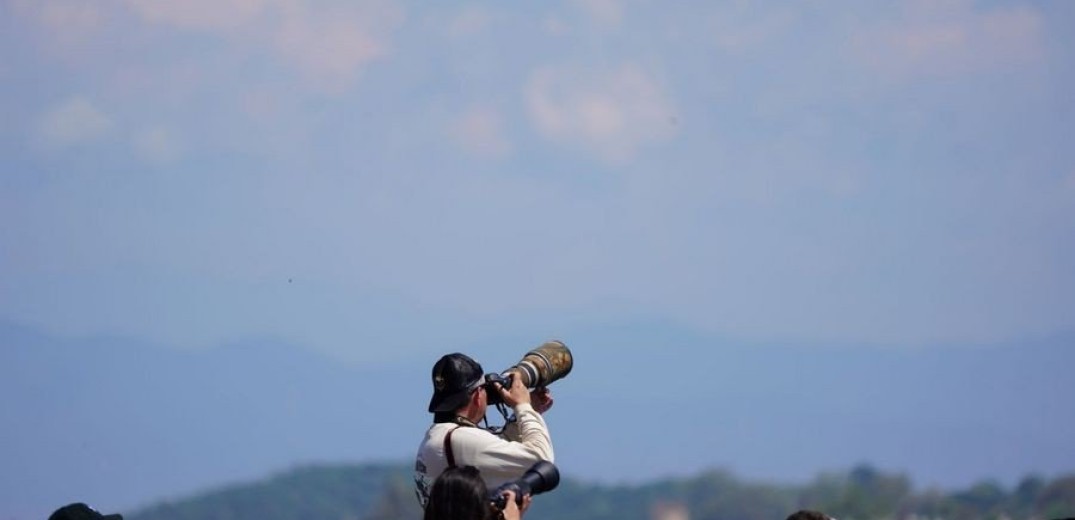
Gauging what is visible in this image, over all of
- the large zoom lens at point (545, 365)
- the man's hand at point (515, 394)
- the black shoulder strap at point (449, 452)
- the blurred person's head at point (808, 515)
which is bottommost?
the blurred person's head at point (808, 515)

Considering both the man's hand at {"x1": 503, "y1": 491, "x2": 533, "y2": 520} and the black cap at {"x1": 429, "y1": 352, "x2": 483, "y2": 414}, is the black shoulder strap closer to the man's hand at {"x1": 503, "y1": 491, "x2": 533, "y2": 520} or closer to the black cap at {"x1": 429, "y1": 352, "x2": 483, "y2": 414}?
the black cap at {"x1": 429, "y1": 352, "x2": 483, "y2": 414}

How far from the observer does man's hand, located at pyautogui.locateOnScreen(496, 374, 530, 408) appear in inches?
368

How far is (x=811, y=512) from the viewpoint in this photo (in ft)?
24.8

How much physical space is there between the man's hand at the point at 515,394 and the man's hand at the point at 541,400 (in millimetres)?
339

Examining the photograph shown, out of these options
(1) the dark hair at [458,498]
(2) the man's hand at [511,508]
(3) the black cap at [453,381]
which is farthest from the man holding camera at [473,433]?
Answer: (1) the dark hair at [458,498]

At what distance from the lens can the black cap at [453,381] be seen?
9141 millimetres

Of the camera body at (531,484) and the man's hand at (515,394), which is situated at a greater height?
the man's hand at (515,394)

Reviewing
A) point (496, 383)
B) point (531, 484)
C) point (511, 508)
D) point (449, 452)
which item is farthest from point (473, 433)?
point (511, 508)

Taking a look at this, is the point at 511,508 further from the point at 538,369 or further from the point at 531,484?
the point at 538,369

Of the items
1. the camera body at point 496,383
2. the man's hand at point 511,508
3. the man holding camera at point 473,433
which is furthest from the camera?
the camera body at point 496,383

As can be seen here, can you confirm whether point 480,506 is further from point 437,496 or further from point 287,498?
point 287,498

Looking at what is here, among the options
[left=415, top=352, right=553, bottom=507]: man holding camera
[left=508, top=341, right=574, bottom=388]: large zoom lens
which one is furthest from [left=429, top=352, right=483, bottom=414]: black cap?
[left=508, top=341, right=574, bottom=388]: large zoom lens

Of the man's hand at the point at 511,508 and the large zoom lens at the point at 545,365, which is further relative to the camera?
the large zoom lens at the point at 545,365

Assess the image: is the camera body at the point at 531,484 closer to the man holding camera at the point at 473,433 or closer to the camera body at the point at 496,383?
the man holding camera at the point at 473,433
